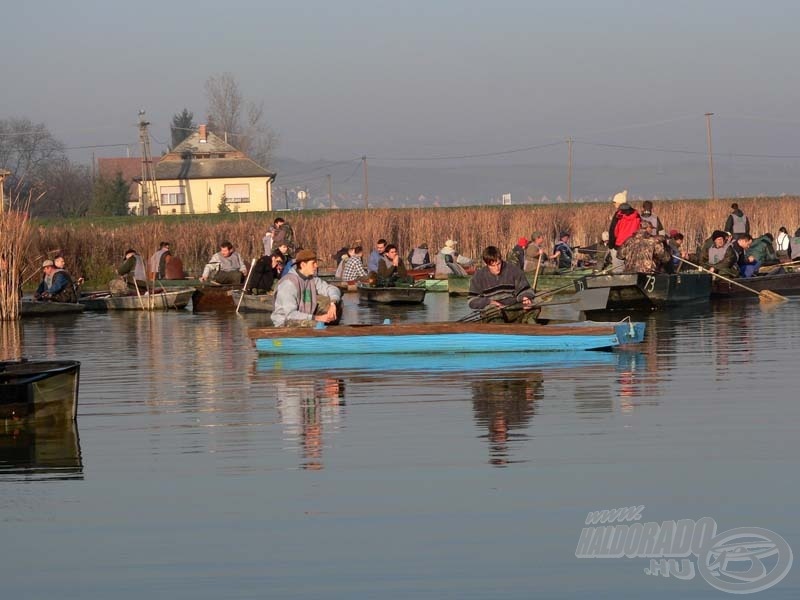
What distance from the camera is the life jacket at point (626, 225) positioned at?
82.3 feet

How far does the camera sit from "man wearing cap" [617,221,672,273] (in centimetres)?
2380

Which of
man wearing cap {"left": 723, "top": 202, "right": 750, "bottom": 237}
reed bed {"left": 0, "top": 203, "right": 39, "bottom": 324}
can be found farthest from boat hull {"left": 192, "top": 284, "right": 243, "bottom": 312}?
man wearing cap {"left": 723, "top": 202, "right": 750, "bottom": 237}

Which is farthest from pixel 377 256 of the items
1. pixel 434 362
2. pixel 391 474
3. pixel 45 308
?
pixel 391 474

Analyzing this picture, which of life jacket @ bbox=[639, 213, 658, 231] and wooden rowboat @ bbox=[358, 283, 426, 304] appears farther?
wooden rowboat @ bbox=[358, 283, 426, 304]

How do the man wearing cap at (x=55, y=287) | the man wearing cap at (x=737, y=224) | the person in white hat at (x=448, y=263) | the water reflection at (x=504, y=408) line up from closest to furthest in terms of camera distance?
the water reflection at (x=504, y=408) < the man wearing cap at (x=55, y=287) < the man wearing cap at (x=737, y=224) < the person in white hat at (x=448, y=263)

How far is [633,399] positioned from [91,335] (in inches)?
464

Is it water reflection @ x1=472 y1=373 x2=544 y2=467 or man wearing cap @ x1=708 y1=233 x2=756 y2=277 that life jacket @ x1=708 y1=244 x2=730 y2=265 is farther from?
water reflection @ x1=472 y1=373 x2=544 y2=467

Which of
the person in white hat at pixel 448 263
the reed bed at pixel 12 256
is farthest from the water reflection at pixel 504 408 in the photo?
the person in white hat at pixel 448 263

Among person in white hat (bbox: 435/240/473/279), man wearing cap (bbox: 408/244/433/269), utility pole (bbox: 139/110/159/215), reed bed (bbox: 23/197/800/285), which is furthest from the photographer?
A: utility pole (bbox: 139/110/159/215)

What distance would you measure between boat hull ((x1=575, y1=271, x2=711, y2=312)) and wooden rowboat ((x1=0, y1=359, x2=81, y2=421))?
1272cm

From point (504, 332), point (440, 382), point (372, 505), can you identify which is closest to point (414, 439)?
point (372, 505)

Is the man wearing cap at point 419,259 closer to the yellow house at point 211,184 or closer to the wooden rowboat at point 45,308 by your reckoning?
the wooden rowboat at point 45,308

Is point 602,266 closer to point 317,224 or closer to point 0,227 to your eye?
point 0,227

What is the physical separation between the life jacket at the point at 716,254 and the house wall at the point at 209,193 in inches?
2476
